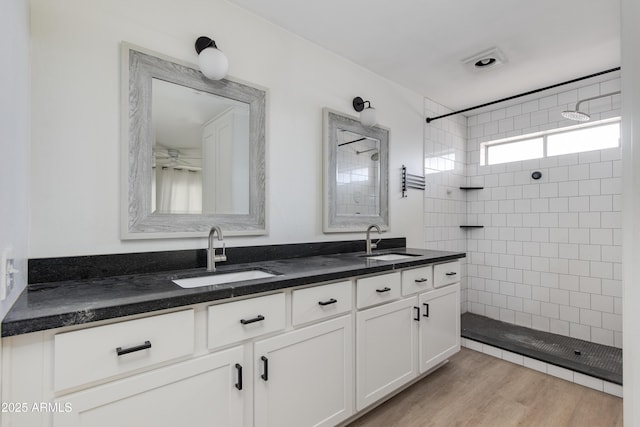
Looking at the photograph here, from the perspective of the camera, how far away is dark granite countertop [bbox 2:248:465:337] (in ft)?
2.89

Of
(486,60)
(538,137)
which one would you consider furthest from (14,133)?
(538,137)

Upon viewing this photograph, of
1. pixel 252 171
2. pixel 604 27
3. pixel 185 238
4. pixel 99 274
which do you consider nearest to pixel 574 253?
pixel 604 27

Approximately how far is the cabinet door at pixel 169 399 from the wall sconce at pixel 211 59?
1.39 meters

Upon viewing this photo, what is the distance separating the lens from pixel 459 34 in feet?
7.19

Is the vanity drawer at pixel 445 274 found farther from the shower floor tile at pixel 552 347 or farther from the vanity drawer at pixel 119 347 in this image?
the vanity drawer at pixel 119 347

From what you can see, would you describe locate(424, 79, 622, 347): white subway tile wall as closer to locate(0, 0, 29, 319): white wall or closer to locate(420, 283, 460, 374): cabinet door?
locate(420, 283, 460, 374): cabinet door

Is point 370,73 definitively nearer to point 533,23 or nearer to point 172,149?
point 533,23

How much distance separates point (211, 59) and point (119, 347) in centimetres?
141

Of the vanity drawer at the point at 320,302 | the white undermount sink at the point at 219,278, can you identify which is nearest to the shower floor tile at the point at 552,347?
the vanity drawer at the point at 320,302

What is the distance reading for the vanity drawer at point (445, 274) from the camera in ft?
7.51

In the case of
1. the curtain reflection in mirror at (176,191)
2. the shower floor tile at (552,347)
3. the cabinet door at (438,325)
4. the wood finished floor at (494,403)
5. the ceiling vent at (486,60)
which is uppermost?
the ceiling vent at (486,60)

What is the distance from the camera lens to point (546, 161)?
318cm

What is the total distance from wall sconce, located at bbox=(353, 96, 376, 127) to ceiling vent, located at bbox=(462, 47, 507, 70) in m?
0.87

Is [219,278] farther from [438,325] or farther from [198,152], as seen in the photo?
[438,325]
